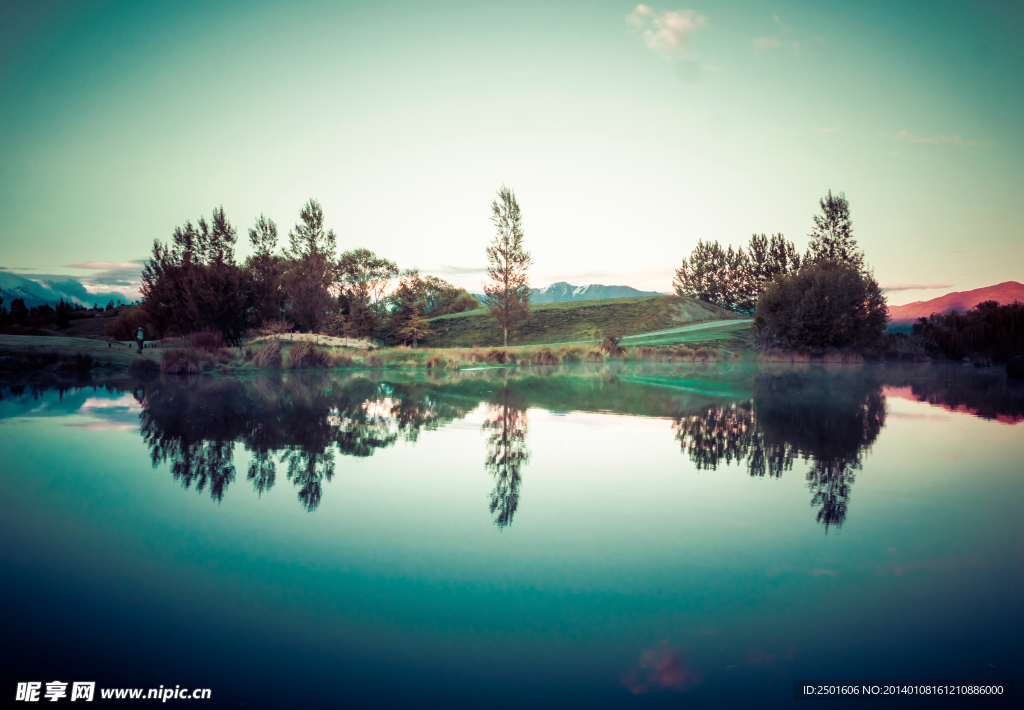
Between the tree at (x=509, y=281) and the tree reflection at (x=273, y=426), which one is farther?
the tree at (x=509, y=281)

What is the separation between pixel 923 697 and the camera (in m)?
1.77

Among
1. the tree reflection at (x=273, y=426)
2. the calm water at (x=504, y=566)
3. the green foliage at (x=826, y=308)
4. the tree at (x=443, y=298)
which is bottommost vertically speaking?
the calm water at (x=504, y=566)

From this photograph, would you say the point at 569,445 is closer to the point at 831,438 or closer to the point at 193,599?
the point at 831,438

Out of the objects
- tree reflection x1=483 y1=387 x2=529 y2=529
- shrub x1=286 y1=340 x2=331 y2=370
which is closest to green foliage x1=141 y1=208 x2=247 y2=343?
shrub x1=286 y1=340 x2=331 y2=370

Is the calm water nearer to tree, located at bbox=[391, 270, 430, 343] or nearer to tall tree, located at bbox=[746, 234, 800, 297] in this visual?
tree, located at bbox=[391, 270, 430, 343]

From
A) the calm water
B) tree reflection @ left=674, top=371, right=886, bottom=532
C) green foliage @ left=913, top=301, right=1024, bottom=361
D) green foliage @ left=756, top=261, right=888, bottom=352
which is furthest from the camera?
green foliage @ left=913, top=301, right=1024, bottom=361

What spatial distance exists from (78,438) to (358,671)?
562cm

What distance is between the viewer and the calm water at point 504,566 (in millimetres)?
1858

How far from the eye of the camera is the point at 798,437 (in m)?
6.25

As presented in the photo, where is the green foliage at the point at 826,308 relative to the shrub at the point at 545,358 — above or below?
above

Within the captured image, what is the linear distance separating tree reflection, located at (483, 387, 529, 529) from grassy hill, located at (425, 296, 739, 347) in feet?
116

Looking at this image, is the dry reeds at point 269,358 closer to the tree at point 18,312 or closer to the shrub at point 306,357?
the shrub at point 306,357

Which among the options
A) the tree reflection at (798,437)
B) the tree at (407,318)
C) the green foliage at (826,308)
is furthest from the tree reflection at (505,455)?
the tree at (407,318)

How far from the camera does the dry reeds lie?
1722 cm
